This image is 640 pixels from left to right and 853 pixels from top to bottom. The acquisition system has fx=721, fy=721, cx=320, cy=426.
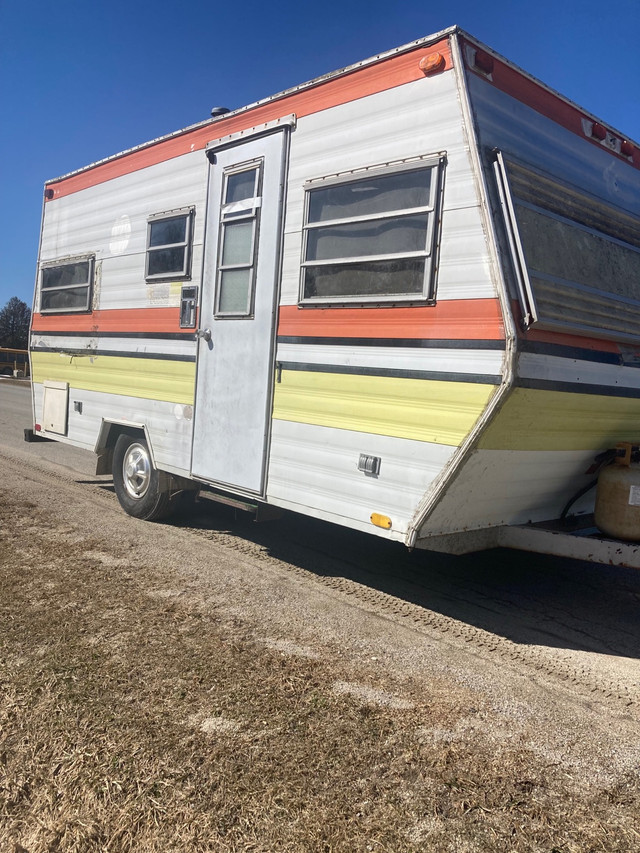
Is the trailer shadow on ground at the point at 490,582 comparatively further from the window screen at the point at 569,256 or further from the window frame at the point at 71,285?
the window frame at the point at 71,285

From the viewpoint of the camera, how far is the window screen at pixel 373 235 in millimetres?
4227

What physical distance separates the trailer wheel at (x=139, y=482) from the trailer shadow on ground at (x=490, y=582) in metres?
0.34

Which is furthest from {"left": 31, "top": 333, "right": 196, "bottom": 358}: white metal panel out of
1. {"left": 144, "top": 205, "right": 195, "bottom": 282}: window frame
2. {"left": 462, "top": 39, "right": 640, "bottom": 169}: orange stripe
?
{"left": 462, "top": 39, "right": 640, "bottom": 169}: orange stripe

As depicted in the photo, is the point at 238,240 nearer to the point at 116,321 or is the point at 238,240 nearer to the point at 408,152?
the point at 408,152

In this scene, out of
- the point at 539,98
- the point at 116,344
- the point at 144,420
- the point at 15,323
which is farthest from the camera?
the point at 15,323

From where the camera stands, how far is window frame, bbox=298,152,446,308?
4.16m

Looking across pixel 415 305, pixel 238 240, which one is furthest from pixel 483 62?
pixel 238 240

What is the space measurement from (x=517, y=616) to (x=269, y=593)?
1.70 metres

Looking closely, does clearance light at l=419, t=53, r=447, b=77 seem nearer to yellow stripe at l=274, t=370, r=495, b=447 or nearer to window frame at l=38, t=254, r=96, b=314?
yellow stripe at l=274, t=370, r=495, b=447

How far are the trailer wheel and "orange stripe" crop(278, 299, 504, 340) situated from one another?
229cm

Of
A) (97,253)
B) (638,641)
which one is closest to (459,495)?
(638,641)

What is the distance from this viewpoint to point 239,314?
18.4 ft

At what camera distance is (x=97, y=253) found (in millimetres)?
7426

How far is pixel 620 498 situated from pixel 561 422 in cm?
72
